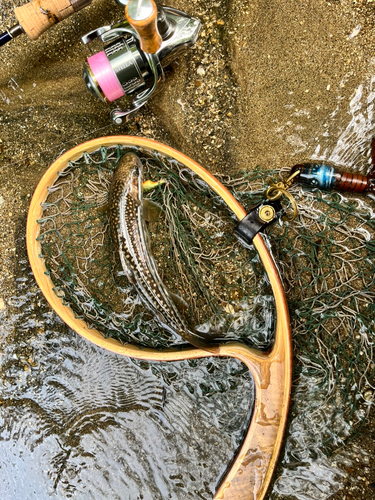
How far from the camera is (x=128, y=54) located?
2.52 m

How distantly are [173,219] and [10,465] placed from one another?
7.90ft

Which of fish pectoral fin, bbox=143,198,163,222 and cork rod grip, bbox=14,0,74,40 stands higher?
cork rod grip, bbox=14,0,74,40

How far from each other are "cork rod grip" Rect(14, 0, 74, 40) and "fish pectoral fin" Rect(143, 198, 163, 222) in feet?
4.27

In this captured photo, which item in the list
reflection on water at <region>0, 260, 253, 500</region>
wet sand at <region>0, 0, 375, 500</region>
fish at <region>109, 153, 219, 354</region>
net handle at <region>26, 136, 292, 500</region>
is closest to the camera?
net handle at <region>26, 136, 292, 500</region>

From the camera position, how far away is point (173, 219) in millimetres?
2729

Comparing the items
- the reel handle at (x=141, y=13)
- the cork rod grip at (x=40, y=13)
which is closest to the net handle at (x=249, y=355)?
the reel handle at (x=141, y=13)

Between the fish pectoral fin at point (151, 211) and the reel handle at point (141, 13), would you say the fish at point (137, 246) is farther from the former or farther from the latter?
the reel handle at point (141, 13)

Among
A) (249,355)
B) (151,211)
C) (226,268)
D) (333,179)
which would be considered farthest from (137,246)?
(333,179)

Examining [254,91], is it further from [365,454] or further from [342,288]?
[365,454]

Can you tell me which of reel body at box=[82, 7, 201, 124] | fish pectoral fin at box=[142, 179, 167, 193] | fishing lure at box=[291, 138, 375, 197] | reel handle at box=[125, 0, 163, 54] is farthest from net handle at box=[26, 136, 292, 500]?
reel handle at box=[125, 0, 163, 54]

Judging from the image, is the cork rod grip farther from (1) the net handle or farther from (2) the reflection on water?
(2) the reflection on water

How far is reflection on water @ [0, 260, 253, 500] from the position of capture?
297 cm

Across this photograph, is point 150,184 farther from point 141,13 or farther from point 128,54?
point 141,13

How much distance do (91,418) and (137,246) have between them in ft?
4.84
